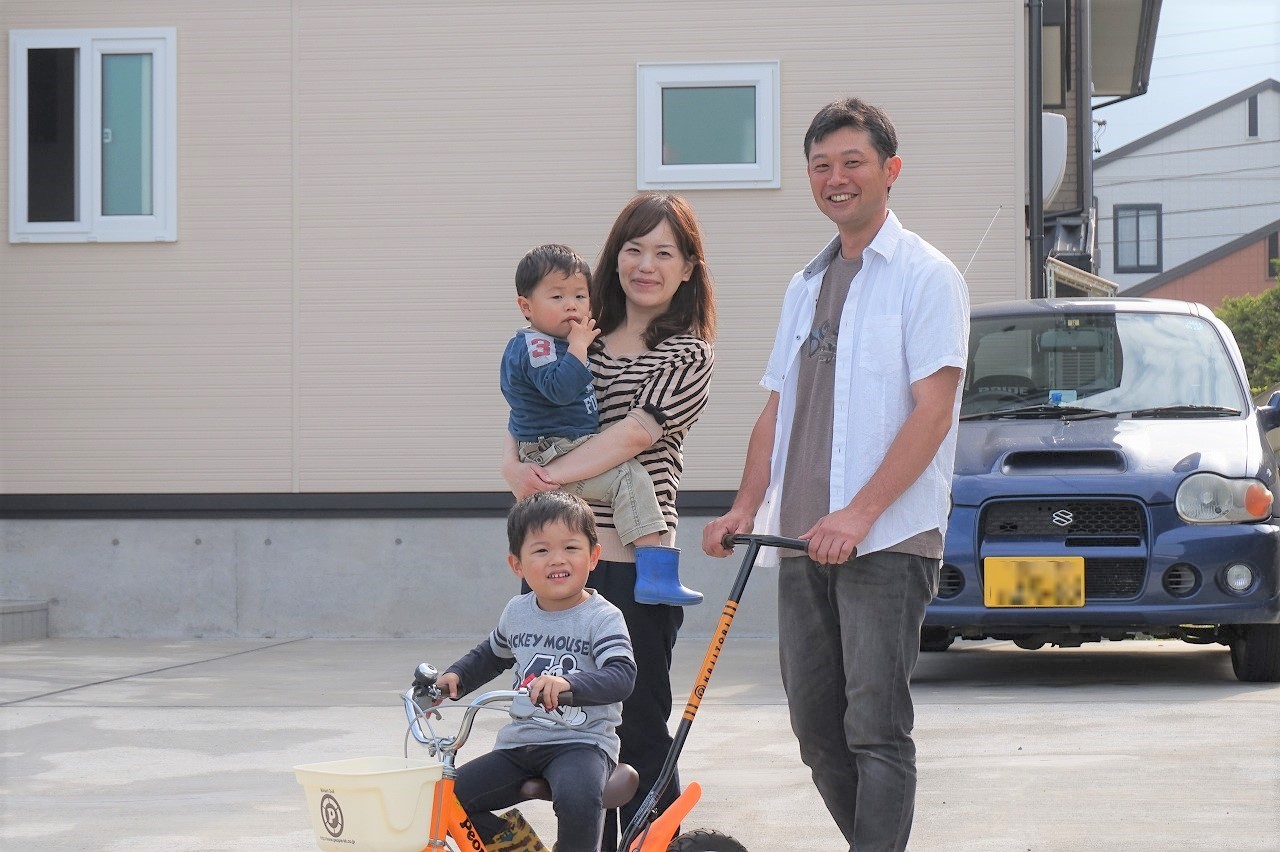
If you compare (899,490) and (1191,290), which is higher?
(1191,290)

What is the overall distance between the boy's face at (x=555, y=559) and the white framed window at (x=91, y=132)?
7.77 metres

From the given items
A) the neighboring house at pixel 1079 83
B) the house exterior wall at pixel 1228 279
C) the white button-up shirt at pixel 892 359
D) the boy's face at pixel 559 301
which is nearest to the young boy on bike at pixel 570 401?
the boy's face at pixel 559 301

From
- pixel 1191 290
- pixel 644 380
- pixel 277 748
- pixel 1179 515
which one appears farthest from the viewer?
pixel 1191 290

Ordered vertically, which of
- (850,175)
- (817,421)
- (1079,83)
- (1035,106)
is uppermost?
(1079,83)

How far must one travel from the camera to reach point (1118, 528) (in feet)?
21.9

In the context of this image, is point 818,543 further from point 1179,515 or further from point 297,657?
point 297,657

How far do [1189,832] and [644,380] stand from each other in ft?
6.65

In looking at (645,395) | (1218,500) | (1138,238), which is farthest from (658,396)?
(1138,238)

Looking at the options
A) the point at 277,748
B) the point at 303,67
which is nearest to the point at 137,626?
the point at 303,67

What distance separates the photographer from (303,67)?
10328 millimetres

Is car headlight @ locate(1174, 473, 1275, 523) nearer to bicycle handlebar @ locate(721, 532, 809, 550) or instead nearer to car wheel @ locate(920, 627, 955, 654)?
car wheel @ locate(920, 627, 955, 654)

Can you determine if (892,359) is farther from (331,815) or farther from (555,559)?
(331,815)

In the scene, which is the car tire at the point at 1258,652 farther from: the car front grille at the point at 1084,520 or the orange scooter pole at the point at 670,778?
the orange scooter pole at the point at 670,778

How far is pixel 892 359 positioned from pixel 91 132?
327 inches
